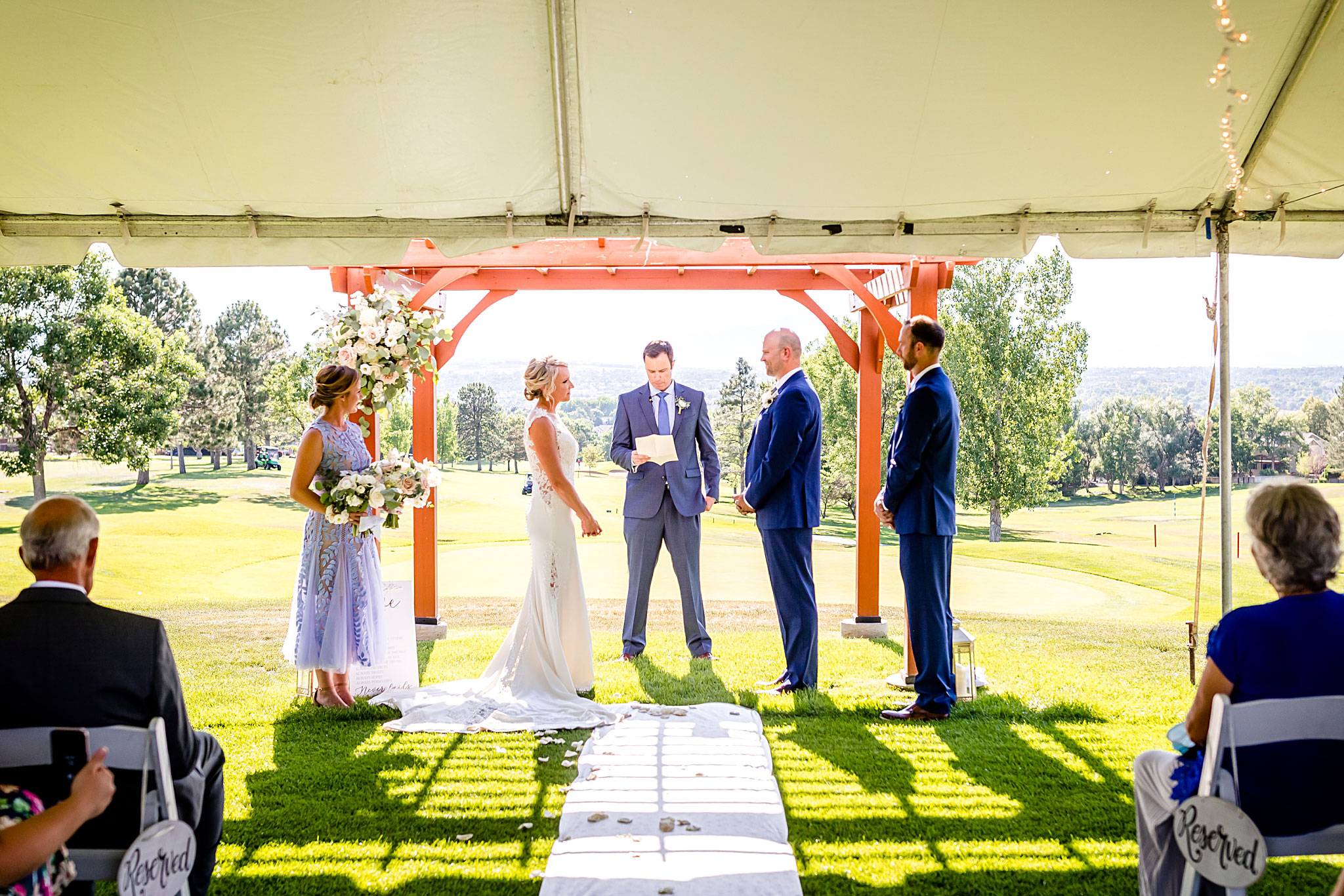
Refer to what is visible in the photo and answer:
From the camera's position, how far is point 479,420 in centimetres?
3509

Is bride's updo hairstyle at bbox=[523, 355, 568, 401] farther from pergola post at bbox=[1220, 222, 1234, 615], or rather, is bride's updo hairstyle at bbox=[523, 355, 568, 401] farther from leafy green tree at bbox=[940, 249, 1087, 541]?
leafy green tree at bbox=[940, 249, 1087, 541]

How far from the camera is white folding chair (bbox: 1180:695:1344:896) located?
188cm

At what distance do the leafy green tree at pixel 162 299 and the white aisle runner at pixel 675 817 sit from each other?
105ft

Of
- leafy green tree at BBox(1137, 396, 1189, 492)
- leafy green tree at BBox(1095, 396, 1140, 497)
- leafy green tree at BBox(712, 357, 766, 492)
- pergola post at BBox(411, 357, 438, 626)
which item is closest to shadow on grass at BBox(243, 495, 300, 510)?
leafy green tree at BBox(712, 357, 766, 492)

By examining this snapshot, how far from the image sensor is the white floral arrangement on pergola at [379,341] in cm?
492

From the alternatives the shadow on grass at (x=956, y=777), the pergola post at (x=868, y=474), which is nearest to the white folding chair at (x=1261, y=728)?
the shadow on grass at (x=956, y=777)

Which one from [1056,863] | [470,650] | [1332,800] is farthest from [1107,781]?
[470,650]

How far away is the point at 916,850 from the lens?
2.89 meters

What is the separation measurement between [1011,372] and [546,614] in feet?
88.6

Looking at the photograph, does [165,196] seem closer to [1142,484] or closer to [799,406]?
[799,406]

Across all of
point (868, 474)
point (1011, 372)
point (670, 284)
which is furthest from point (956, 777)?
point (1011, 372)

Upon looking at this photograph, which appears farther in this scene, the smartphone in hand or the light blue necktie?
Answer: the light blue necktie

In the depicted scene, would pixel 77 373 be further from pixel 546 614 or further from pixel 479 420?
pixel 546 614

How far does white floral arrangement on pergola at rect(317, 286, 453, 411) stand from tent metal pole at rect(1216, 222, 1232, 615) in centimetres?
391
